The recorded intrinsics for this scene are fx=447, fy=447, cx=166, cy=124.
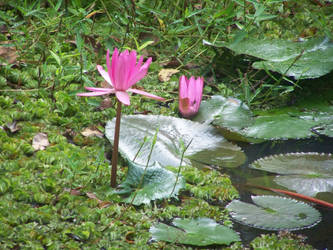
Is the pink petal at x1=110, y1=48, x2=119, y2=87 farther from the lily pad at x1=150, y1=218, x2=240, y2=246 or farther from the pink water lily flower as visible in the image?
the lily pad at x1=150, y1=218, x2=240, y2=246

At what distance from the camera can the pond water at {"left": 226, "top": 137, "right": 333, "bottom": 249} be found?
1.28 metres

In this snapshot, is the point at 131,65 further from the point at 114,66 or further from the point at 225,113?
the point at 225,113

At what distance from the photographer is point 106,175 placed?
59.3 inches

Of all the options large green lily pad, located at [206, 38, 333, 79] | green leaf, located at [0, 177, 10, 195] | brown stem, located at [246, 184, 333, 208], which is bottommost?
brown stem, located at [246, 184, 333, 208]

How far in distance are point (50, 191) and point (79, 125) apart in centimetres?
49

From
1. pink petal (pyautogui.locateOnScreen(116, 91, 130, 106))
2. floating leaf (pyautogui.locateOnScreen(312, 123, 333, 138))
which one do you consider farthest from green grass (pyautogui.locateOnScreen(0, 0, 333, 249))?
floating leaf (pyautogui.locateOnScreen(312, 123, 333, 138))

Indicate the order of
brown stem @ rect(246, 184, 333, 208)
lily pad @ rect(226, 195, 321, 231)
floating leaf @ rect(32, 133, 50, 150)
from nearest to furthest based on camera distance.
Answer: lily pad @ rect(226, 195, 321, 231) → brown stem @ rect(246, 184, 333, 208) → floating leaf @ rect(32, 133, 50, 150)

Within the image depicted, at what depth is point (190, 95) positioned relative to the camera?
197cm

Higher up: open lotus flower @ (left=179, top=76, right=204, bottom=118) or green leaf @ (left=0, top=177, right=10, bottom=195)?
open lotus flower @ (left=179, top=76, right=204, bottom=118)

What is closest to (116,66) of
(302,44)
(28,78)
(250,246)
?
(250,246)

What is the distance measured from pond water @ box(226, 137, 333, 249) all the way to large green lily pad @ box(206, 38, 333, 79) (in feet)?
1.13

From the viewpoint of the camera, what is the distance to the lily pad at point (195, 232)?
4.01 feet

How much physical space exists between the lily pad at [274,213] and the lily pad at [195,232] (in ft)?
0.32

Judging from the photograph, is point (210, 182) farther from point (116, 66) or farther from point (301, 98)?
point (301, 98)
